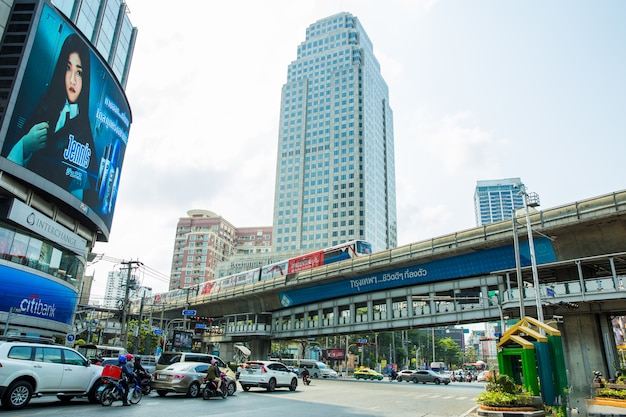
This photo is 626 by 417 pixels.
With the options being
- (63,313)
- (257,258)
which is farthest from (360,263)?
(257,258)

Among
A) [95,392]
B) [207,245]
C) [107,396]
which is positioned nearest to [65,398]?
[95,392]

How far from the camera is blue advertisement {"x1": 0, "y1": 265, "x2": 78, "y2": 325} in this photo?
34.6 meters

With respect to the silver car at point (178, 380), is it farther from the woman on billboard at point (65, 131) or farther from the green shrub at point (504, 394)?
the woman on billboard at point (65, 131)

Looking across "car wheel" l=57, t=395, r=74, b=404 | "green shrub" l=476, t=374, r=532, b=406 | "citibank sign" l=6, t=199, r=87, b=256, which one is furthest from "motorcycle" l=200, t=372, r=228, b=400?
"citibank sign" l=6, t=199, r=87, b=256

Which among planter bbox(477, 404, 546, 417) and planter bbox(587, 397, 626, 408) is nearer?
planter bbox(477, 404, 546, 417)

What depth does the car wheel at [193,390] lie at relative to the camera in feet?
58.2

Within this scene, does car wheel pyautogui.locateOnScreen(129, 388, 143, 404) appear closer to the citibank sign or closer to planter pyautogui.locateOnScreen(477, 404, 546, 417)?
planter pyautogui.locateOnScreen(477, 404, 546, 417)

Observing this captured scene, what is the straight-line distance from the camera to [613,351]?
2758 centimetres

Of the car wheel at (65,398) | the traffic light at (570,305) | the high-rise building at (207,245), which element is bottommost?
the car wheel at (65,398)

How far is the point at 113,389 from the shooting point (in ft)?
45.8

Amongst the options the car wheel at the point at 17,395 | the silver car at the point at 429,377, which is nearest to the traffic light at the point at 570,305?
the silver car at the point at 429,377

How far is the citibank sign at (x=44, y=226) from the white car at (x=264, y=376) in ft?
80.9

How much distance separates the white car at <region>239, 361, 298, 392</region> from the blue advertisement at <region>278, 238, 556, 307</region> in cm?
1608

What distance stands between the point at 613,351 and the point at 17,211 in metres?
44.3
